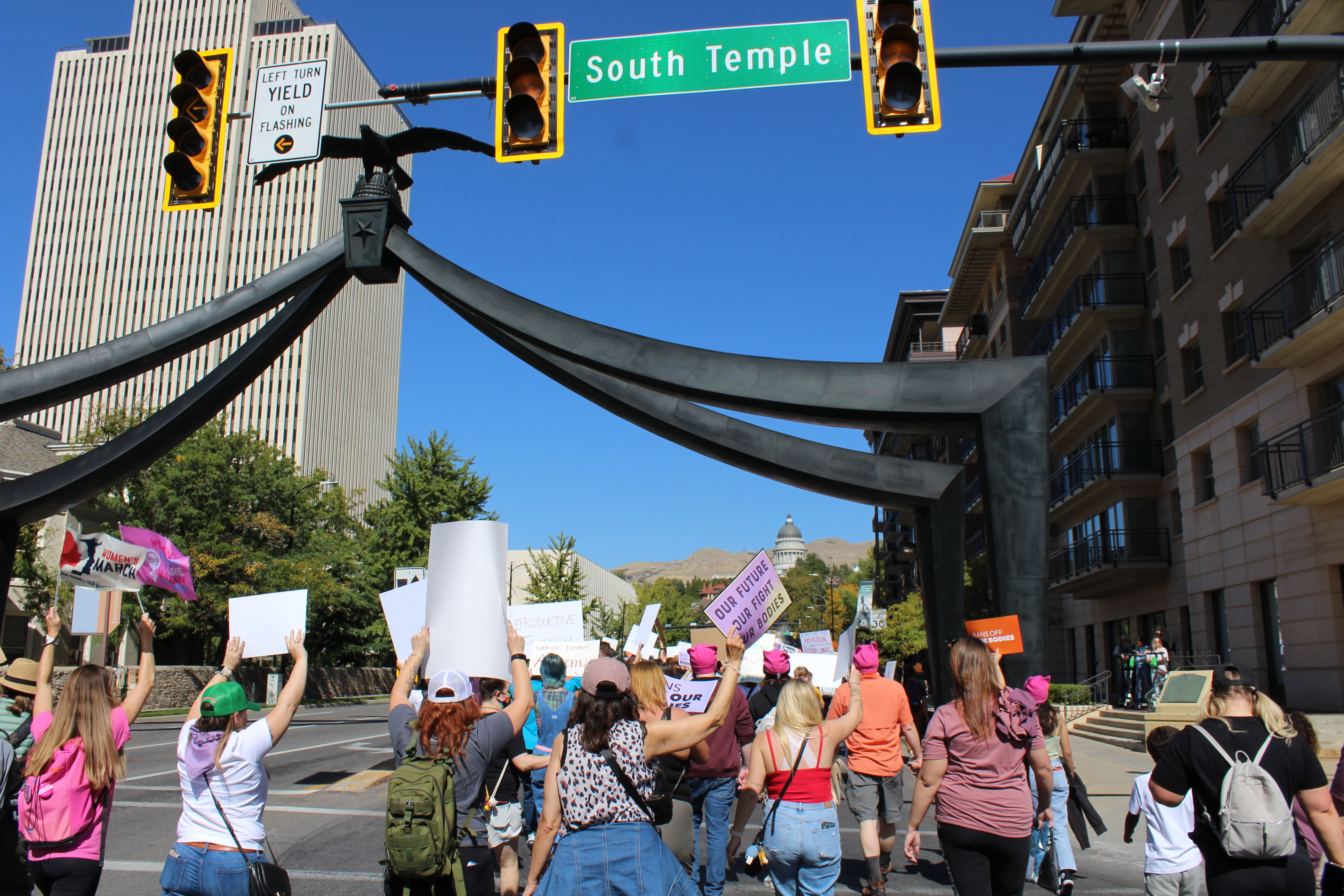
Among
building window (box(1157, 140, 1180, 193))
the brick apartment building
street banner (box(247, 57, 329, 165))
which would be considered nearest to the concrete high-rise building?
the brick apartment building

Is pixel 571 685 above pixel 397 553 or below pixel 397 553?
below

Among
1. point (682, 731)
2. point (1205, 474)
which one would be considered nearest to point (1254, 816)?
point (682, 731)

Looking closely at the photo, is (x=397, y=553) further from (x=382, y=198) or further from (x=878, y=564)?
(x=878, y=564)

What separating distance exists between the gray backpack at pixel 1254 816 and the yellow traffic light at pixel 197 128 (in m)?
7.28

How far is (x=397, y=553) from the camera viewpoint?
139 ft

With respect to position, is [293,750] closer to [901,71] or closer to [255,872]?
[255,872]

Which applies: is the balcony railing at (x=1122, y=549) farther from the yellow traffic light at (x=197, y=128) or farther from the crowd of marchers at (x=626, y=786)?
the yellow traffic light at (x=197, y=128)

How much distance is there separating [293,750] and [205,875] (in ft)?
50.4

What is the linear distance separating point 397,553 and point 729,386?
36.7 m

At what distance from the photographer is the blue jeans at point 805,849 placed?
5320 millimetres

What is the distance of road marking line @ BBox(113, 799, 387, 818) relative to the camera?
1111 centimetres

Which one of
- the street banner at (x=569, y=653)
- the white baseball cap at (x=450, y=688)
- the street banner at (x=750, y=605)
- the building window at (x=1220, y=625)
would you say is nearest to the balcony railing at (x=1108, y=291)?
the building window at (x=1220, y=625)

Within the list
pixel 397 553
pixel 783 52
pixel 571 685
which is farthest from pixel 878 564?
pixel 783 52

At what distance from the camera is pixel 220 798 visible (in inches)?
182
